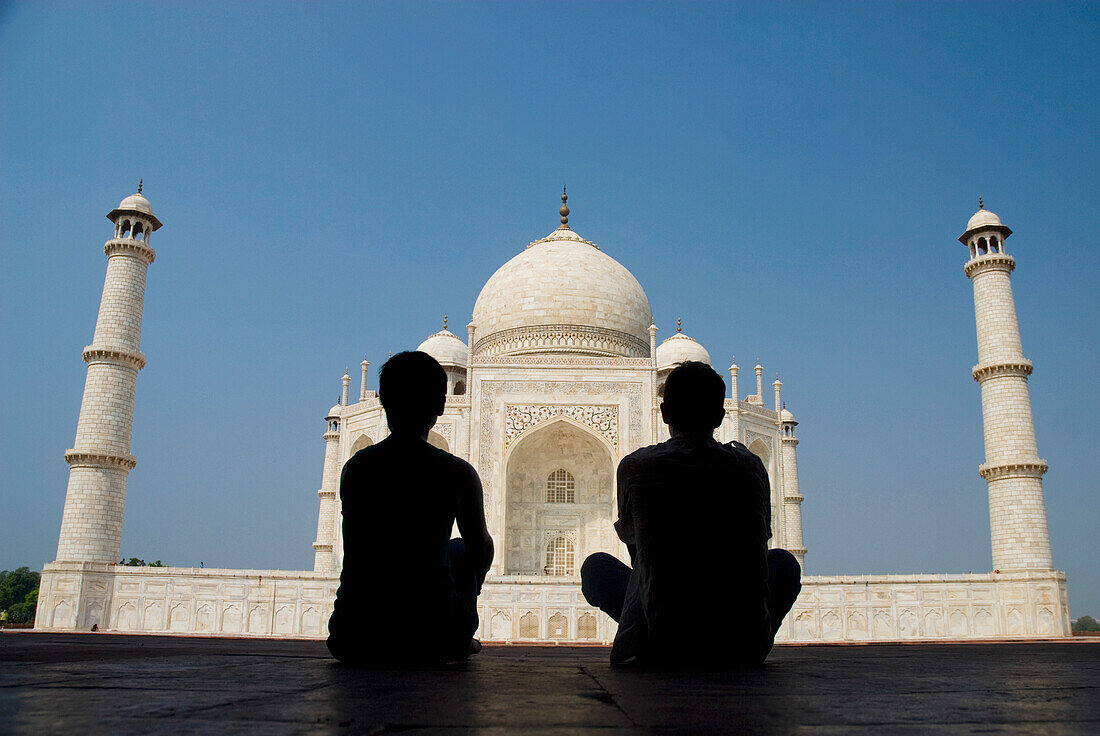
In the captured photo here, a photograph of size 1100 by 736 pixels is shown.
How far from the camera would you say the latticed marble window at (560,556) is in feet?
61.9

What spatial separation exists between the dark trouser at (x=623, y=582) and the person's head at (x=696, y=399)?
22.0 inches

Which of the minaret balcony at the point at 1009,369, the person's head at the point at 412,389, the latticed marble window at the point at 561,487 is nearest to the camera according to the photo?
the person's head at the point at 412,389

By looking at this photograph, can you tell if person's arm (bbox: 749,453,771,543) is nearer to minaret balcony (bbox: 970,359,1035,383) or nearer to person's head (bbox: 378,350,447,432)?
person's head (bbox: 378,350,447,432)

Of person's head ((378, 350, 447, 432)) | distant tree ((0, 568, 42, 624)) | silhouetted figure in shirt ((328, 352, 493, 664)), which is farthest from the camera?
distant tree ((0, 568, 42, 624))

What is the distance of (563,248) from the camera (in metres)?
24.6

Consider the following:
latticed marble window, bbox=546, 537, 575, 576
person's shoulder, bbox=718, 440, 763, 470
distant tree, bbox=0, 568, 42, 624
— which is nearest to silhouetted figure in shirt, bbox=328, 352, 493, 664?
person's shoulder, bbox=718, 440, 763, 470

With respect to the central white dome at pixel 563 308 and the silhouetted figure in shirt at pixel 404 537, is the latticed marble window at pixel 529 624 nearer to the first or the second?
the central white dome at pixel 563 308

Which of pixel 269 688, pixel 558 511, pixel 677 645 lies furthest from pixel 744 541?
pixel 558 511

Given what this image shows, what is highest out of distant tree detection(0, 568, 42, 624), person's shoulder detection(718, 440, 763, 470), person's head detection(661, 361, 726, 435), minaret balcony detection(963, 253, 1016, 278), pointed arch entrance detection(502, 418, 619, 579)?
minaret balcony detection(963, 253, 1016, 278)

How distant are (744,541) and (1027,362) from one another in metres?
15.4

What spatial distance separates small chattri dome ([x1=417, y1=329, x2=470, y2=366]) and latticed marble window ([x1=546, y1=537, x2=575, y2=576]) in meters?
6.92

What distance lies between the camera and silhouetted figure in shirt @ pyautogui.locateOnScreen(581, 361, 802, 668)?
2787 mm

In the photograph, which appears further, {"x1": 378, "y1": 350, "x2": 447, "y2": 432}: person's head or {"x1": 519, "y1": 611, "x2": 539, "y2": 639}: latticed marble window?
{"x1": 519, "y1": 611, "x2": 539, "y2": 639}: latticed marble window

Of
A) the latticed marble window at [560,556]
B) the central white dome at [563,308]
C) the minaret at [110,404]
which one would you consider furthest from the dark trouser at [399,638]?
the central white dome at [563,308]
